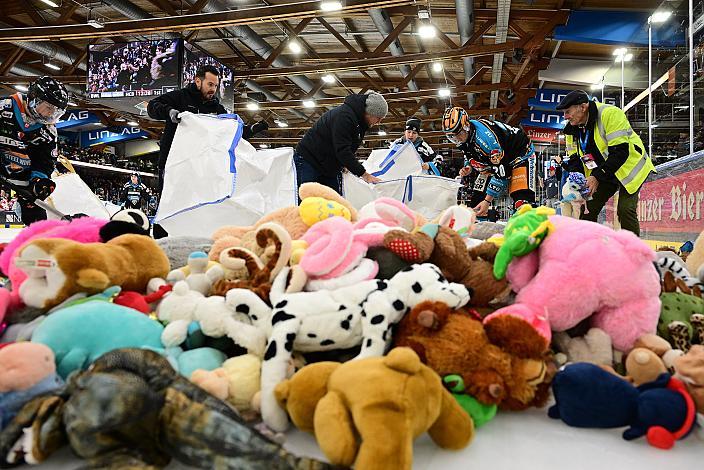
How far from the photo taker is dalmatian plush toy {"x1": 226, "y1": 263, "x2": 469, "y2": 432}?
787 millimetres

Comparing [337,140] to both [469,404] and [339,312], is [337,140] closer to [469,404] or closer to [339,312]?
[339,312]

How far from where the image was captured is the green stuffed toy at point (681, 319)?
875mm

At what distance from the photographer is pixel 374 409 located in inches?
22.5

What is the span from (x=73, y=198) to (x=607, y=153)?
12.9ft

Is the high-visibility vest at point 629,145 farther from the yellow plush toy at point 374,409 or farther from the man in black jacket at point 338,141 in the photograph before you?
the yellow plush toy at point 374,409

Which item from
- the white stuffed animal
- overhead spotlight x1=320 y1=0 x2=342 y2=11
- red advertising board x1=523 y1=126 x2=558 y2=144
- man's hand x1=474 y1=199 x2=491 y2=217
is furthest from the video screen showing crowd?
red advertising board x1=523 y1=126 x2=558 y2=144

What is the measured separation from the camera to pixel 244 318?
0.88 m

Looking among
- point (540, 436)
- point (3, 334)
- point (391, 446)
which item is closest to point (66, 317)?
point (3, 334)

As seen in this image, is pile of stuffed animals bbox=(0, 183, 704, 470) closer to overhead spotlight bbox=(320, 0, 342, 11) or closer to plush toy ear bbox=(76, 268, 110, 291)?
plush toy ear bbox=(76, 268, 110, 291)

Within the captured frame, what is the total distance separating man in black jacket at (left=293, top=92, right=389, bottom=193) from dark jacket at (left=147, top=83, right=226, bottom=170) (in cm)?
62

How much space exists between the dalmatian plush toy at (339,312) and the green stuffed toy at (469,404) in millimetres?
120

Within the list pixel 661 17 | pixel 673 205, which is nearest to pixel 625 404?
pixel 673 205

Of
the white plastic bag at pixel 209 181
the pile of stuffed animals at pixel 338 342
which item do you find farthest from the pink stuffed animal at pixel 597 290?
the white plastic bag at pixel 209 181

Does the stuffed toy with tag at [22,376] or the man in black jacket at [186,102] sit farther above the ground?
the man in black jacket at [186,102]
